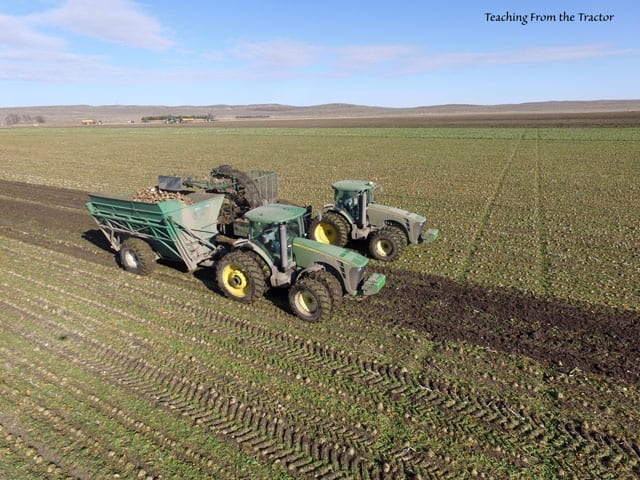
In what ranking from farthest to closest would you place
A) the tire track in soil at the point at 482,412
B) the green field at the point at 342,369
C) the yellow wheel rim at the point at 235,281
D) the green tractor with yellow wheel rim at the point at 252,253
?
1. the yellow wheel rim at the point at 235,281
2. the green tractor with yellow wheel rim at the point at 252,253
3. the tire track in soil at the point at 482,412
4. the green field at the point at 342,369

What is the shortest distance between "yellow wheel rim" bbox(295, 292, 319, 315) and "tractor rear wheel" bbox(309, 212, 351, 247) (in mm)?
3216

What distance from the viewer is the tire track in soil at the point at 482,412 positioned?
16.9ft

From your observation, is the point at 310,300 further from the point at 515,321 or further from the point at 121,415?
the point at 515,321

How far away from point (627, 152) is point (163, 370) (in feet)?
117

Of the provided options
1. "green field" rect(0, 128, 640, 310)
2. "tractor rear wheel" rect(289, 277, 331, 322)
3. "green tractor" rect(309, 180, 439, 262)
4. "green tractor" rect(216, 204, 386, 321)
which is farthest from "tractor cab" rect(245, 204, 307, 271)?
"green field" rect(0, 128, 640, 310)

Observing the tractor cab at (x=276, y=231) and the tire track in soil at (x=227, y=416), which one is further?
the tractor cab at (x=276, y=231)

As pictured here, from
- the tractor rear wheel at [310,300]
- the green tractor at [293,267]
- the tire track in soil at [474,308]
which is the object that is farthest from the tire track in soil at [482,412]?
the green tractor at [293,267]

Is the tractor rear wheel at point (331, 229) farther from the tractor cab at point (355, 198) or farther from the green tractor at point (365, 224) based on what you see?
the tractor cab at point (355, 198)

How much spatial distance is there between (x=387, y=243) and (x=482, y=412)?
17.7 feet

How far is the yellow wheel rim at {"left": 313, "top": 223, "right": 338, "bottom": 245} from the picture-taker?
1076 centimetres

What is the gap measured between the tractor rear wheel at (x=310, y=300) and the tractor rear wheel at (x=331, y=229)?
3.25m

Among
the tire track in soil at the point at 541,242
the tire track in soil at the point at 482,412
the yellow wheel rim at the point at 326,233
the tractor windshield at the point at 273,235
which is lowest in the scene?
the tire track in soil at the point at 482,412

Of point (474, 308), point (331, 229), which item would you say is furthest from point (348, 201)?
point (474, 308)

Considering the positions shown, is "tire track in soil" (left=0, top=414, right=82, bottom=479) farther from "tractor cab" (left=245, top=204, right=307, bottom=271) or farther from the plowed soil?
the plowed soil
